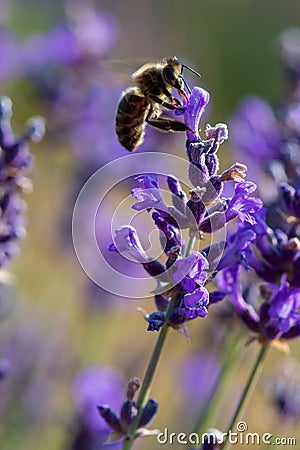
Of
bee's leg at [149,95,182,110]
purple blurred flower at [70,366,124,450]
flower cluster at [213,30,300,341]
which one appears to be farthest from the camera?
purple blurred flower at [70,366,124,450]

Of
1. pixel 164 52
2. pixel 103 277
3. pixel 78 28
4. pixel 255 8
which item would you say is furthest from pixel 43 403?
pixel 255 8

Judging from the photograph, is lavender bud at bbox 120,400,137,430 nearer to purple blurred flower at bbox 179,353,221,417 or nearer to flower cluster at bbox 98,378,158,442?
flower cluster at bbox 98,378,158,442

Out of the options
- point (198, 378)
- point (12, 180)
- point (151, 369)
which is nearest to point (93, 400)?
point (198, 378)

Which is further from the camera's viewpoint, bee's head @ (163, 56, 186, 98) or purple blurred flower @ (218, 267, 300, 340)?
bee's head @ (163, 56, 186, 98)

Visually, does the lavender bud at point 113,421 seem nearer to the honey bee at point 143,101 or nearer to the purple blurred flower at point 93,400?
the honey bee at point 143,101

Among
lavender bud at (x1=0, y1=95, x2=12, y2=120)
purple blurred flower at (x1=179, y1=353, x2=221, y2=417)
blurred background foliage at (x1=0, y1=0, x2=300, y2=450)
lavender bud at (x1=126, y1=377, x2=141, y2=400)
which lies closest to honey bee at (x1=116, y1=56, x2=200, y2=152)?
blurred background foliage at (x1=0, y1=0, x2=300, y2=450)

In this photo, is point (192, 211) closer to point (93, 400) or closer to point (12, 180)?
point (12, 180)
